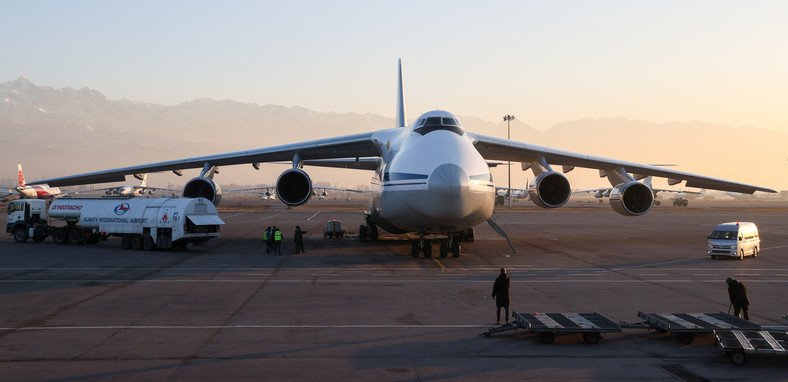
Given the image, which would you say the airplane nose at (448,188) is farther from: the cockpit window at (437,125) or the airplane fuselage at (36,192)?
the airplane fuselage at (36,192)

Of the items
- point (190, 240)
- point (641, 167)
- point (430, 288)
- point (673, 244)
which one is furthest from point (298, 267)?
point (673, 244)

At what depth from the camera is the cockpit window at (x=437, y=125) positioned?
77.9ft

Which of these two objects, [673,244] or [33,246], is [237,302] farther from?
[673,244]

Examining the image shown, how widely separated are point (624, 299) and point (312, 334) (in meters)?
8.25

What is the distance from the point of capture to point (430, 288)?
17531 mm

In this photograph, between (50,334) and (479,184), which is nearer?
(50,334)

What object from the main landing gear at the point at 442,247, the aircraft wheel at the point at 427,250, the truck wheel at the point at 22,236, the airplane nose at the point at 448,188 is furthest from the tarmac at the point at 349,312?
the truck wheel at the point at 22,236

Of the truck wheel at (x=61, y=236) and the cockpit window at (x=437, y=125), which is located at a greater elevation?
the cockpit window at (x=437, y=125)

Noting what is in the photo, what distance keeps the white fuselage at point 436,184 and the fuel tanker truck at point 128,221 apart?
30.0ft

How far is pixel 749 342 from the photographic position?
396 inches

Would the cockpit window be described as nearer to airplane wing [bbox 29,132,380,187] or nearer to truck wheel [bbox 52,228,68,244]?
airplane wing [bbox 29,132,380,187]

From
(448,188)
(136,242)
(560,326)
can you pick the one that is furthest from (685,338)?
(136,242)

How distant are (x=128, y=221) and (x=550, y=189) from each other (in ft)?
61.8

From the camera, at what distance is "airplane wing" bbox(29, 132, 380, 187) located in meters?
27.8
